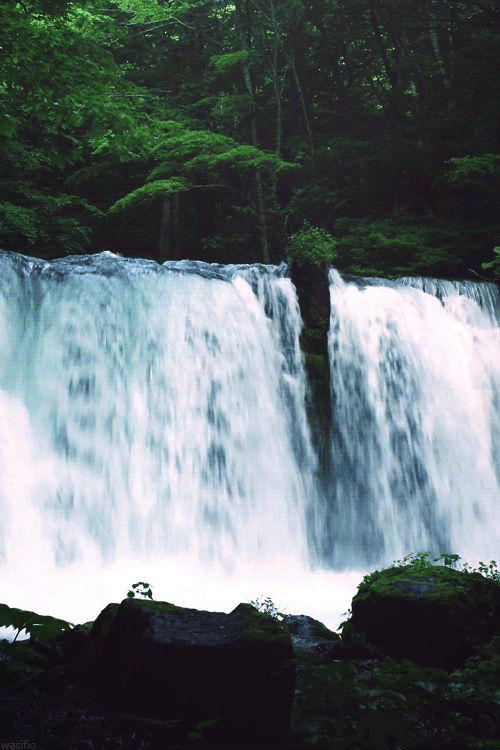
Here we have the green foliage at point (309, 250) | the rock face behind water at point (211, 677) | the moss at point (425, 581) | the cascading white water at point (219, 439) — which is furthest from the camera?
the green foliage at point (309, 250)

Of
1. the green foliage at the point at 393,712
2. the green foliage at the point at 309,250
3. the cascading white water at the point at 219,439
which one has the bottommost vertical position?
the green foliage at the point at 393,712

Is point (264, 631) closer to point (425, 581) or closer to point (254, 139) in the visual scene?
point (425, 581)

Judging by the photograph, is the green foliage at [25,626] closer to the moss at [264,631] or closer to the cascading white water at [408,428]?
the moss at [264,631]

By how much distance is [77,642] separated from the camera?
4324 mm

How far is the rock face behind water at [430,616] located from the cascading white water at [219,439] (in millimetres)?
2231

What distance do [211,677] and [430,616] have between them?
2.60 meters

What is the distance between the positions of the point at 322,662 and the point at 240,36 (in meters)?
19.3

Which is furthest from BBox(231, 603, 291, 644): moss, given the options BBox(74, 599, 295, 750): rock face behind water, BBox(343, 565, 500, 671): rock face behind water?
BBox(343, 565, 500, 671): rock face behind water

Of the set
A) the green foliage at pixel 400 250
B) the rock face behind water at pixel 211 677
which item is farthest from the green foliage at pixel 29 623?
the green foliage at pixel 400 250

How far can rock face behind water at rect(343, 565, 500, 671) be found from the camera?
4.93 meters

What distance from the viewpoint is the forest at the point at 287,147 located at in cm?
1585

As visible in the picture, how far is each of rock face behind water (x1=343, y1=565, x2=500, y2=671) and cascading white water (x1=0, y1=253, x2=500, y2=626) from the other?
2231mm

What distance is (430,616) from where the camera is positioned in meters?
5.01

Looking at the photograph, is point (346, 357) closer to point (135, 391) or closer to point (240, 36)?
point (135, 391)
